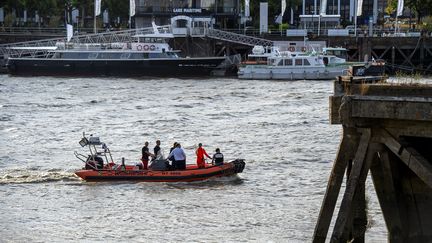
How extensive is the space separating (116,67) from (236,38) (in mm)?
13673

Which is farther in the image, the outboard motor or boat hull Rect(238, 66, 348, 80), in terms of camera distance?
boat hull Rect(238, 66, 348, 80)

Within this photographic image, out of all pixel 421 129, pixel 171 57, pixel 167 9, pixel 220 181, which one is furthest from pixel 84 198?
pixel 167 9

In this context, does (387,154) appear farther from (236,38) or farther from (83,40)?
(83,40)

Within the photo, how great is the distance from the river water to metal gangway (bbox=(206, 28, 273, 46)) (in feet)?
71.7

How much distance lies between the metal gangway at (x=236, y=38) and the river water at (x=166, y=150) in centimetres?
2186

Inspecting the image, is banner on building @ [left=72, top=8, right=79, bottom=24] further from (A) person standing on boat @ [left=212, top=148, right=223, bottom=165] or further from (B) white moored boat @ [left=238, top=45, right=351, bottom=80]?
(A) person standing on boat @ [left=212, top=148, right=223, bottom=165]

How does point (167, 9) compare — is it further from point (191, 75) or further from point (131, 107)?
point (131, 107)

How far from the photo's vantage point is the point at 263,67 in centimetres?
8856

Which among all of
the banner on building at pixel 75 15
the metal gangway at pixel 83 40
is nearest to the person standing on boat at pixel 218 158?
the metal gangway at pixel 83 40

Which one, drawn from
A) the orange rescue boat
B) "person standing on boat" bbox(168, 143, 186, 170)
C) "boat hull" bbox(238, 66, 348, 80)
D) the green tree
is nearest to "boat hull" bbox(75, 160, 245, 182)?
the orange rescue boat

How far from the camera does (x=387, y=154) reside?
18.5 meters

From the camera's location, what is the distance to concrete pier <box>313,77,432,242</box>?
1796 cm

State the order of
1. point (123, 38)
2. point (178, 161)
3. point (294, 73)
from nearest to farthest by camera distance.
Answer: point (178, 161), point (294, 73), point (123, 38)

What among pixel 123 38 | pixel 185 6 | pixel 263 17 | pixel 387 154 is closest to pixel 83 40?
pixel 123 38
